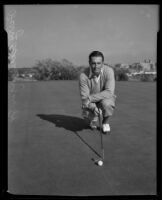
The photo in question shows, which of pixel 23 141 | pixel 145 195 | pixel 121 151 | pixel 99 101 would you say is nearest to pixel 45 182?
pixel 145 195

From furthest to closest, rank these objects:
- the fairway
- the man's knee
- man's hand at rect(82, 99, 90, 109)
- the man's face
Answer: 1. the man's knee
2. man's hand at rect(82, 99, 90, 109)
3. the man's face
4. the fairway

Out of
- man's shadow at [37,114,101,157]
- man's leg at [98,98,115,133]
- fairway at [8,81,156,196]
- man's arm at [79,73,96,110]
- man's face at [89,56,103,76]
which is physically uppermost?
man's face at [89,56,103,76]

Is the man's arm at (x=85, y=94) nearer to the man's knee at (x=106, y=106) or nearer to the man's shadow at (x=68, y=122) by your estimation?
the man's knee at (x=106, y=106)

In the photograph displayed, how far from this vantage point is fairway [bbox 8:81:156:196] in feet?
9.69

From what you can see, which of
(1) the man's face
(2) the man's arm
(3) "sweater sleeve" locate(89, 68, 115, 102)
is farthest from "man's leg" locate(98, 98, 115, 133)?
(1) the man's face

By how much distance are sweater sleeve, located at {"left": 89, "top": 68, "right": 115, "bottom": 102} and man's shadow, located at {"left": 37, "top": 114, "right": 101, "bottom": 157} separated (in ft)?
2.13

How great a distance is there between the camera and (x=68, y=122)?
5.85 metres

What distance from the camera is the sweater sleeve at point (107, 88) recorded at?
14.3 ft

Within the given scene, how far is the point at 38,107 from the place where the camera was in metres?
7.77

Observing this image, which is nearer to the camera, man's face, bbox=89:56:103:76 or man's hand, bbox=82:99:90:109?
man's face, bbox=89:56:103:76

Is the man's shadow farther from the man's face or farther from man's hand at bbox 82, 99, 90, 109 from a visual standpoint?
the man's face

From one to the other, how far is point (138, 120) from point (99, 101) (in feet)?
5.04
